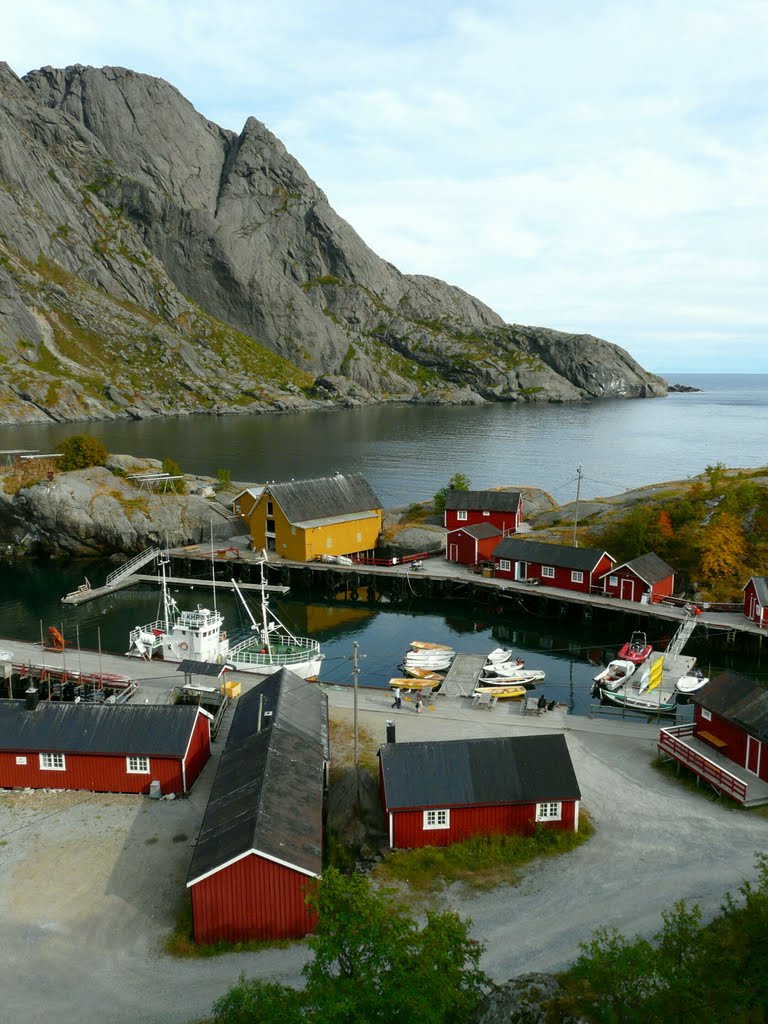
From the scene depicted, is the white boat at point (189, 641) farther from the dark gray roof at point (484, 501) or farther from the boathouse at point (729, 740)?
the dark gray roof at point (484, 501)

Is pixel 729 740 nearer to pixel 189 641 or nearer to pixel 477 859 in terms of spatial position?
pixel 477 859

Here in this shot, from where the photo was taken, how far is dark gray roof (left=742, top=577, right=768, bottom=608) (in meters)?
49.1

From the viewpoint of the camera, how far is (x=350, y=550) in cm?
6869

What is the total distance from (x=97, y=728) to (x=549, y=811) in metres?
17.6

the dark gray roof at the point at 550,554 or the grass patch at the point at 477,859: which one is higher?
the dark gray roof at the point at 550,554

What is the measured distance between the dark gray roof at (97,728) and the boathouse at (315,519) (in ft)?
116

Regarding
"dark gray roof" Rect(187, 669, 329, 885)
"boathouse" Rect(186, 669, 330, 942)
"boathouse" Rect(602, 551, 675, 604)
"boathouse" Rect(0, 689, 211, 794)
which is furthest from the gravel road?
"boathouse" Rect(602, 551, 675, 604)

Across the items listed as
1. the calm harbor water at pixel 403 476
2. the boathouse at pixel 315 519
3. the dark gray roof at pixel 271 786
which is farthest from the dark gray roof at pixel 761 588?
the boathouse at pixel 315 519

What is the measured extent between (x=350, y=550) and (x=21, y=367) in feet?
511

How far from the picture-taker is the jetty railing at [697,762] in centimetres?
2778

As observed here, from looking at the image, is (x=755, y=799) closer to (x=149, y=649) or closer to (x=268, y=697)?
(x=268, y=697)

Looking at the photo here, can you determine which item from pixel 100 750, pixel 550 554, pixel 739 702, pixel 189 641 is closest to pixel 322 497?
pixel 550 554

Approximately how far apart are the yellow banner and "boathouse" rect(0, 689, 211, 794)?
964 inches

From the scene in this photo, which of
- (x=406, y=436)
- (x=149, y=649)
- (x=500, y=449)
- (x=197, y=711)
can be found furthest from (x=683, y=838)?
(x=406, y=436)
